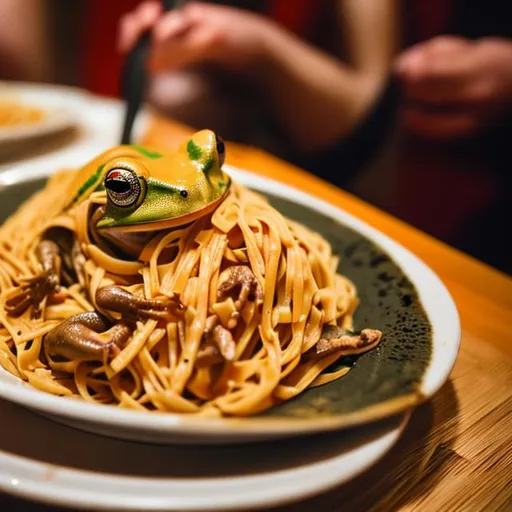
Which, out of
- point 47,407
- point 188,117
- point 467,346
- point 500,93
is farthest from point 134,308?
point 188,117

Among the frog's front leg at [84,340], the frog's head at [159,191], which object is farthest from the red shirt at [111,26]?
the frog's front leg at [84,340]

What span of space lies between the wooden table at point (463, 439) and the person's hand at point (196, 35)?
4.61ft

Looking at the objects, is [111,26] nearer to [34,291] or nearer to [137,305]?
[34,291]

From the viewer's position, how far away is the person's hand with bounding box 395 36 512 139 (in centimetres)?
221

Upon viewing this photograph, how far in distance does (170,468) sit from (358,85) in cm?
249

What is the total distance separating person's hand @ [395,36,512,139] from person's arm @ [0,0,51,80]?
7.27 feet

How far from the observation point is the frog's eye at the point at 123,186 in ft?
3.03

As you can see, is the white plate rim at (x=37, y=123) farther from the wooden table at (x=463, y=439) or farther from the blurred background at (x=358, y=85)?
the wooden table at (x=463, y=439)

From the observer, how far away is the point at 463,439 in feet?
3.12

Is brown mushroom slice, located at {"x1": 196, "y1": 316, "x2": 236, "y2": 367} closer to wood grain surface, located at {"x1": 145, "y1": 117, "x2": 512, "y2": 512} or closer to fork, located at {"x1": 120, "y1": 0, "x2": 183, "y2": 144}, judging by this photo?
wood grain surface, located at {"x1": 145, "y1": 117, "x2": 512, "y2": 512}

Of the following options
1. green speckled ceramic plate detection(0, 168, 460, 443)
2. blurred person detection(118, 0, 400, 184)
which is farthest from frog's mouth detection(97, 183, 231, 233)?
blurred person detection(118, 0, 400, 184)

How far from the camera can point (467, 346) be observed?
1.19 meters

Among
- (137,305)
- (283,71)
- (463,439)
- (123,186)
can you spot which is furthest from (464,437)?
(283,71)

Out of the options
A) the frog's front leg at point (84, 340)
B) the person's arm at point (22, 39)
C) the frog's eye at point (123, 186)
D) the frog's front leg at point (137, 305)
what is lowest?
the person's arm at point (22, 39)
